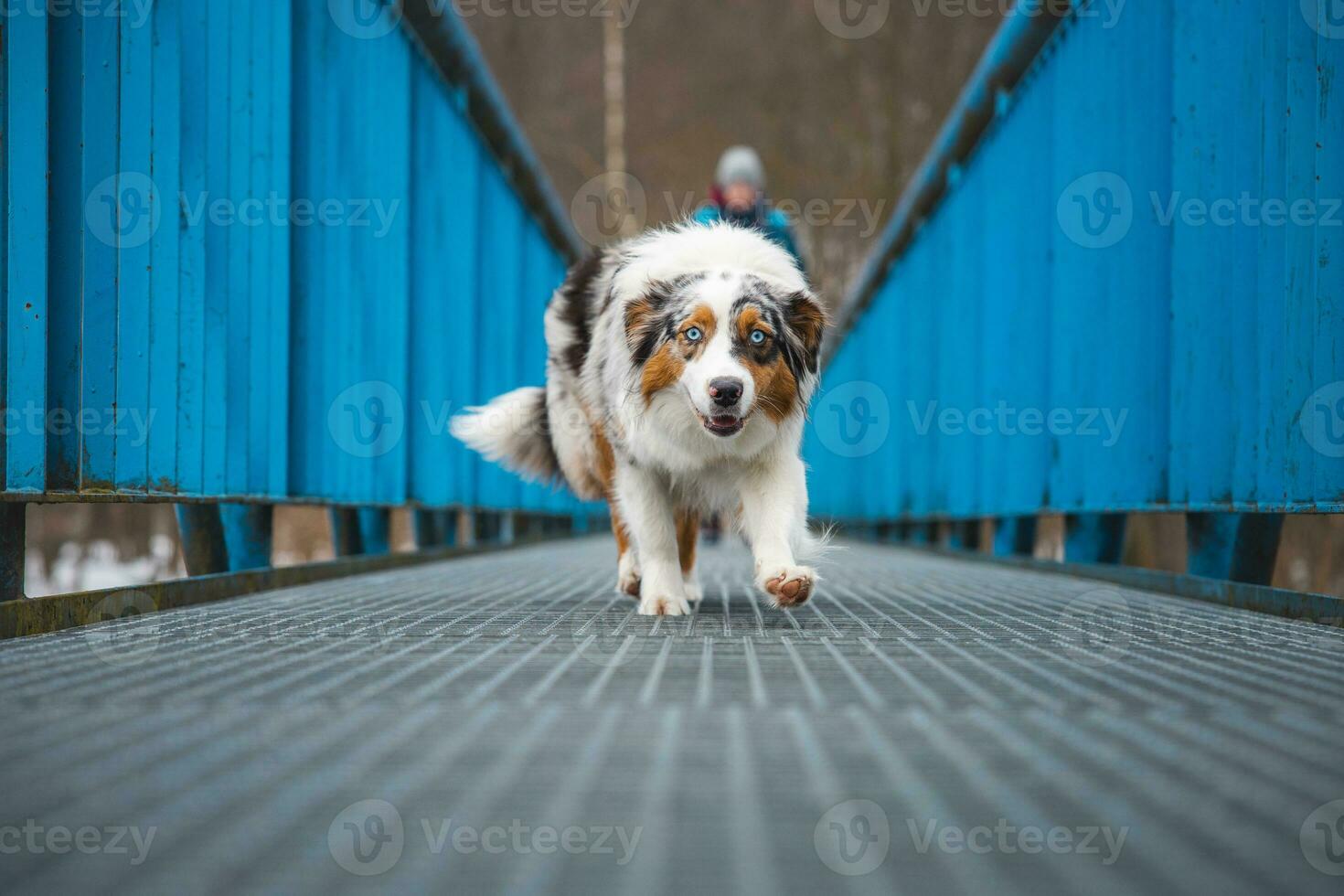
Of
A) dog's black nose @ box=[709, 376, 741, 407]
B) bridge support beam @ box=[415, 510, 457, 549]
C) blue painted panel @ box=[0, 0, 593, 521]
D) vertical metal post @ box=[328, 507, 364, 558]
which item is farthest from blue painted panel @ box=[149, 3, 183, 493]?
bridge support beam @ box=[415, 510, 457, 549]

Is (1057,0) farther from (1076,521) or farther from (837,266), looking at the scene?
(837,266)

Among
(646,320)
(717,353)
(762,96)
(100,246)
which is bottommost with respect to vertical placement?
(717,353)

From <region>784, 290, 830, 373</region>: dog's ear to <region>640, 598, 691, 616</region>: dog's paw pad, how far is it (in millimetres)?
849

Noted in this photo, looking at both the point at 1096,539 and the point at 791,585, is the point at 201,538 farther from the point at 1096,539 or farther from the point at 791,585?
the point at 1096,539

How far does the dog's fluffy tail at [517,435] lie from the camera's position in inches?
202

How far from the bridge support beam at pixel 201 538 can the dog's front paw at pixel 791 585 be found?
6.47 ft

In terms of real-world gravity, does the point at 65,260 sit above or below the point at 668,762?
above

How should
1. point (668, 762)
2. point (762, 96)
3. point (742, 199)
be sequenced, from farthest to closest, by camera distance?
point (762, 96), point (742, 199), point (668, 762)

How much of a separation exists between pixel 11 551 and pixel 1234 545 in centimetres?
352

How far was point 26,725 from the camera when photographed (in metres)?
1.84

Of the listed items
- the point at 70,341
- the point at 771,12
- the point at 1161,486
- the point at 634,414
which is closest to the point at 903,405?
the point at 1161,486

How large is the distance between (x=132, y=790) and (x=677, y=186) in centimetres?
1885

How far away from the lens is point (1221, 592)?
153 inches

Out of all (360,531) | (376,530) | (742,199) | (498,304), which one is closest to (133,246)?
(360,531)
